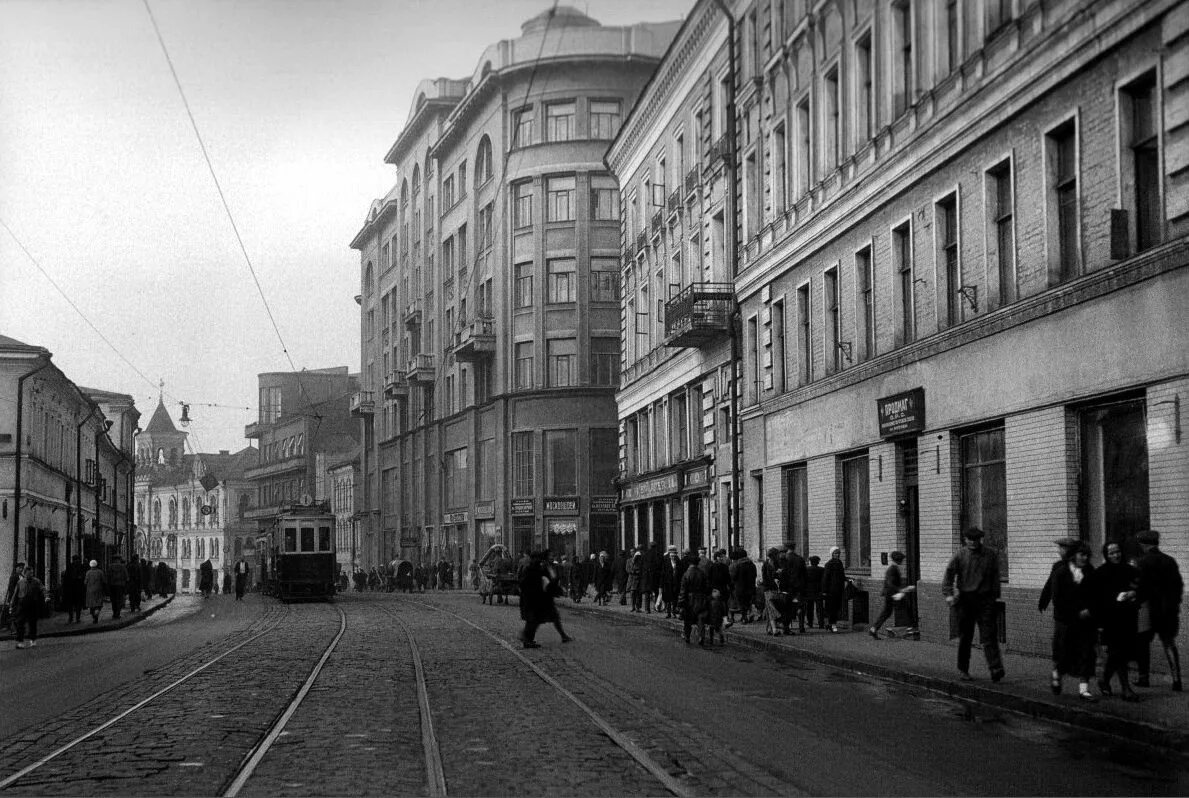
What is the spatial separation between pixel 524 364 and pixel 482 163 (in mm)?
10247

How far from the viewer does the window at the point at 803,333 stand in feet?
101

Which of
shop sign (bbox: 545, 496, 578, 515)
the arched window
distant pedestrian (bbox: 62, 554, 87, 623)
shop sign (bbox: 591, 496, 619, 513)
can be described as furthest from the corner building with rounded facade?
the arched window

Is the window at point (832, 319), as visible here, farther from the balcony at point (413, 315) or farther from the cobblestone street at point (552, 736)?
the balcony at point (413, 315)

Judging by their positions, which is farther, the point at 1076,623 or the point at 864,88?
the point at 864,88

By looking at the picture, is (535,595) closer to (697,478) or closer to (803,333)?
(803,333)

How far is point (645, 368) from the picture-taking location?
47.8 metres

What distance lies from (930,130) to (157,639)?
17.2m

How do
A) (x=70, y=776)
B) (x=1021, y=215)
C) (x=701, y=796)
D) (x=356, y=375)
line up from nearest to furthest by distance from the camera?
(x=701, y=796), (x=70, y=776), (x=1021, y=215), (x=356, y=375)

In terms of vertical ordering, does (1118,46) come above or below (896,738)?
above

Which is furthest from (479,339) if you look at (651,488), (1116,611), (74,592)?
(1116,611)

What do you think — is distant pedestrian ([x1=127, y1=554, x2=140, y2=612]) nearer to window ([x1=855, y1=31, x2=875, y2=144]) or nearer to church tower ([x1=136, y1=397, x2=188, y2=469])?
window ([x1=855, y1=31, x2=875, y2=144])

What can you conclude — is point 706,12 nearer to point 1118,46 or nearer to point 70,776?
point 1118,46

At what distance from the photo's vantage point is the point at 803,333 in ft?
102

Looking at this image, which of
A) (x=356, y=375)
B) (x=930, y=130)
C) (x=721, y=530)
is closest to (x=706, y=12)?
(x=721, y=530)
